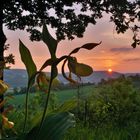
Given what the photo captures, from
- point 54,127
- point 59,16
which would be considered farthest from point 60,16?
point 54,127

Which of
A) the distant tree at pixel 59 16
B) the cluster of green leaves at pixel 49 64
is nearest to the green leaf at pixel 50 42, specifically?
the cluster of green leaves at pixel 49 64

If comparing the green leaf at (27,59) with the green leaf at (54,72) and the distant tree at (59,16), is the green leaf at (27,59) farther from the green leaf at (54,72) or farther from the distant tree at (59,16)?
the distant tree at (59,16)

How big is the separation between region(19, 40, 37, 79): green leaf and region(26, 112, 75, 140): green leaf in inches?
7.8

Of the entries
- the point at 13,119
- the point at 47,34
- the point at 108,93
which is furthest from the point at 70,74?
the point at 108,93

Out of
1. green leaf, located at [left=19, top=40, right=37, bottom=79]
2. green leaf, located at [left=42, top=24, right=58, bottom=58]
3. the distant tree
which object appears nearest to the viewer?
green leaf, located at [left=42, top=24, right=58, bottom=58]

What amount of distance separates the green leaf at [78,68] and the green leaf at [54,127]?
11.5 inches

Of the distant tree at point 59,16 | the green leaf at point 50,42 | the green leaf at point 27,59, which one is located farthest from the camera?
the distant tree at point 59,16

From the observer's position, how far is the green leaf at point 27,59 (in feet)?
4.84

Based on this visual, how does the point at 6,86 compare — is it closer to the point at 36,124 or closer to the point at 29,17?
the point at 36,124

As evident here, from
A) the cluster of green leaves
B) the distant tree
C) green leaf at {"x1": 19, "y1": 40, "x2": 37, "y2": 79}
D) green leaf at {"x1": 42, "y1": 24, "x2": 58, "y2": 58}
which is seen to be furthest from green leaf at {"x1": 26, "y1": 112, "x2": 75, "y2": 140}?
the distant tree

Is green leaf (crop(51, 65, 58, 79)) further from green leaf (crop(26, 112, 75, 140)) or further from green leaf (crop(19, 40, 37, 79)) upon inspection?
green leaf (crop(26, 112, 75, 140))

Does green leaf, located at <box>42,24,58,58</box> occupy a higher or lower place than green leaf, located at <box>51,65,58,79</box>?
higher

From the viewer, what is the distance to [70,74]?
1414mm

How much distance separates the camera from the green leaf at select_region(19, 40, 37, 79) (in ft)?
4.84
